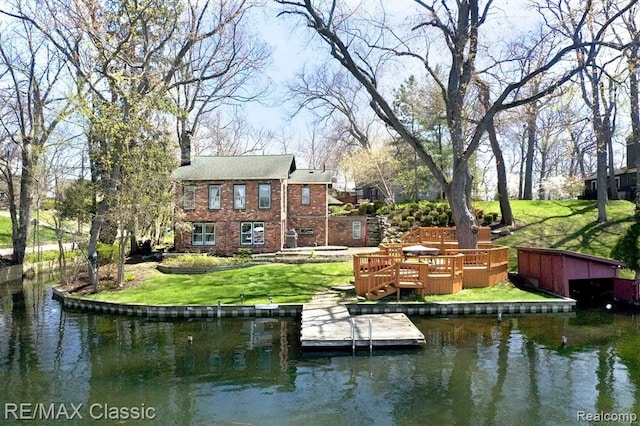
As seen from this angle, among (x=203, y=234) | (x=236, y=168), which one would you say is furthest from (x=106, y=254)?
(x=236, y=168)

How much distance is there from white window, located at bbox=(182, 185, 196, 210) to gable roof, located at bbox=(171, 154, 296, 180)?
59 centimetres

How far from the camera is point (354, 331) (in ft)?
39.9

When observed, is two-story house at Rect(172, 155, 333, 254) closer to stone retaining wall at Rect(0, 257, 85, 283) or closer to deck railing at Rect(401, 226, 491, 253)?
stone retaining wall at Rect(0, 257, 85, 283)

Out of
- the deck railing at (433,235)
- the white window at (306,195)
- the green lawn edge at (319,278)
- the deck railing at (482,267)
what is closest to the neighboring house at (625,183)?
the green lawn edge at (319,278)

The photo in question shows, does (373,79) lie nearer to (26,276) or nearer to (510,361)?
(510,361)

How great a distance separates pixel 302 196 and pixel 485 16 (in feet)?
48.5

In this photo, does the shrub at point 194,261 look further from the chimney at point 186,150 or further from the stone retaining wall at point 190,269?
the chimney at point 186,150

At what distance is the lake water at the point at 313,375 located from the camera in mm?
8359

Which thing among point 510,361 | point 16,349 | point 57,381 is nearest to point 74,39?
point 16,349

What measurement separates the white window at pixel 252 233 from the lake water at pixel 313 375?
39.3 ft

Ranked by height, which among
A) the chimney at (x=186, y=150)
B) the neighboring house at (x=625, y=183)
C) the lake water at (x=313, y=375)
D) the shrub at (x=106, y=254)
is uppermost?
the chimney at (x=186, y=150)

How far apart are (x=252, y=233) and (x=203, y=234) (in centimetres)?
288

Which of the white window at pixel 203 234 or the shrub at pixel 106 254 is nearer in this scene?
the shrub at pixel 106 254

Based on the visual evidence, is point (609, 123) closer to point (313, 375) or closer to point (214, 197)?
point (214, 197)
